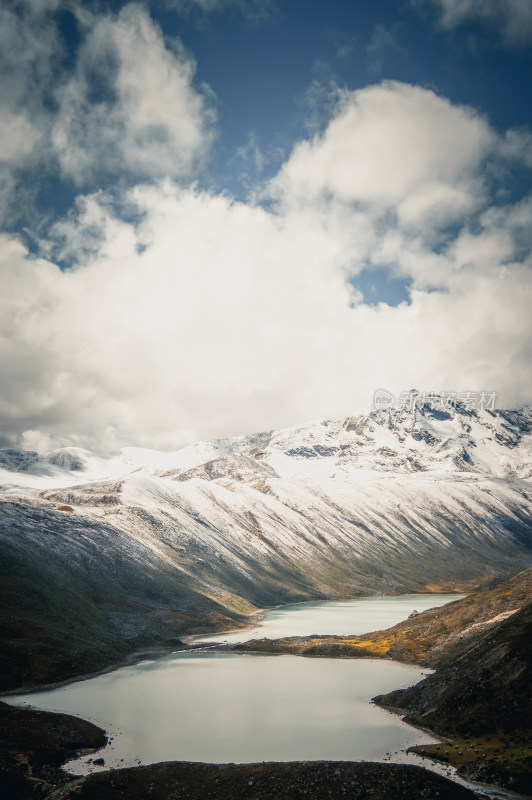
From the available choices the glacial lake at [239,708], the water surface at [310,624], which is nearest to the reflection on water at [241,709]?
the glacial lake at [239,708]

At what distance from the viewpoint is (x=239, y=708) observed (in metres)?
75.2

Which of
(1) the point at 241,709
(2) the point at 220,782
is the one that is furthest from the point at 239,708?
(2) the point at 220,782

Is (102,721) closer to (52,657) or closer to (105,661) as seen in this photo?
(52,657)

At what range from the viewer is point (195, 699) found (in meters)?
80.4

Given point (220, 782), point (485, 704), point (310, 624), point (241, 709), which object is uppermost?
point (310, 624)

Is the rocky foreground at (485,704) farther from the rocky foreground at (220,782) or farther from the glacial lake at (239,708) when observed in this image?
the rocky foreground at (220,782)

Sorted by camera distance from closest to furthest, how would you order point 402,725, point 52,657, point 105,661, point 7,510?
point 402,725, point 52,657, point 105,661, point 7,510

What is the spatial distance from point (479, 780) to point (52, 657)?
75390mm

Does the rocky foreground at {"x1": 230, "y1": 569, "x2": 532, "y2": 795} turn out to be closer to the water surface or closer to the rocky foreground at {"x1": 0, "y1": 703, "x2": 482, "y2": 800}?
the rocky foreground at {"x1": 0, "y1": 703, "x2": 482, "y2": 800}

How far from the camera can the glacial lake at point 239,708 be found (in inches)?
2284

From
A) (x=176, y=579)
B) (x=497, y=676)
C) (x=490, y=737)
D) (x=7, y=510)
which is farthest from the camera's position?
(x=176, y=579)

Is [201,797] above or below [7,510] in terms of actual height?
below

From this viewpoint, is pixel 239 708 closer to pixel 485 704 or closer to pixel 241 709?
pixel 241 709

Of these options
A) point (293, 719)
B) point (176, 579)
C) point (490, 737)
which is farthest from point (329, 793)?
point (176, 579)
